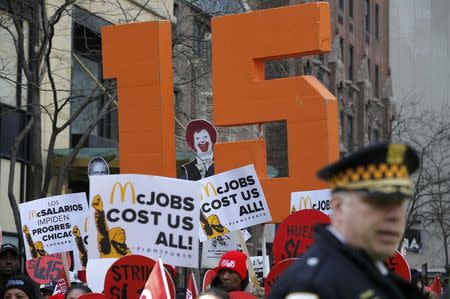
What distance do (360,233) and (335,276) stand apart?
155 millimetres

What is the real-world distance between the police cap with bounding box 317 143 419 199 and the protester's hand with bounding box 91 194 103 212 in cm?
530

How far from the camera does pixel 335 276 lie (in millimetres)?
3566

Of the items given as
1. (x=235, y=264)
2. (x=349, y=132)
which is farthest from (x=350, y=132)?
(x=235, y=264)

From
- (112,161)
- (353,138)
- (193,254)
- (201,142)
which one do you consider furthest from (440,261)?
(193,254)

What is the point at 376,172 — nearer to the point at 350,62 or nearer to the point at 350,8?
the point at 350,8

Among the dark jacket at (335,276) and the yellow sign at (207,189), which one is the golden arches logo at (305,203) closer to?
the yellow sign at (207,189)

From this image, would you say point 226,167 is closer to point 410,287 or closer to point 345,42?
point 410,287

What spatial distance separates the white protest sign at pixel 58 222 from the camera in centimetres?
1282

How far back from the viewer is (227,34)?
14.5 meters

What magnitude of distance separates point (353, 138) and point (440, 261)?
11.4 m

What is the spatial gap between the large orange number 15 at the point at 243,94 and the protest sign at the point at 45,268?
138cm

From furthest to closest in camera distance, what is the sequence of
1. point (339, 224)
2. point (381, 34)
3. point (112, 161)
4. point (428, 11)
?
point (428, 11)
point (381, 34)
point (112, 161)
point (339, 224)

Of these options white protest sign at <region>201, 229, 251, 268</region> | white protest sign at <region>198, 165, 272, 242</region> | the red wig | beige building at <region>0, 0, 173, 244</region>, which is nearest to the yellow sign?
white protest sign at <region>198, 165, 272, 242</region>

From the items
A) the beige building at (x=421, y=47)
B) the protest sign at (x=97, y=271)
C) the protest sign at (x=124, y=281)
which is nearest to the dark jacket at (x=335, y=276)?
the protest sign at (x=124, y=281)
